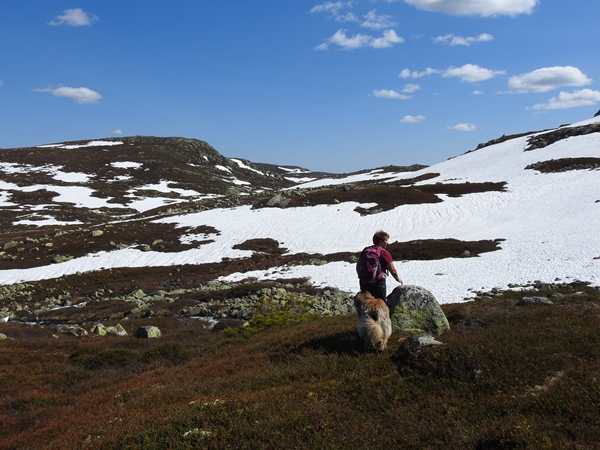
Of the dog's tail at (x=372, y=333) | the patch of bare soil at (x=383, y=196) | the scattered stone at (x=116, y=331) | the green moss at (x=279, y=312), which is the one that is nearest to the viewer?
the dog's tail at (x=372, y=333)

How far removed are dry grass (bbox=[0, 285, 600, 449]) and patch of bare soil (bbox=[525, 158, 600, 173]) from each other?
52.2 metres

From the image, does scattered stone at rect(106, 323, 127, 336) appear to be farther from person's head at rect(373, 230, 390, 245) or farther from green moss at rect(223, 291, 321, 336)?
person's head at rect(373, 230, 390, 245)

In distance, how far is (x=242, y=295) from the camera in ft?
89.9

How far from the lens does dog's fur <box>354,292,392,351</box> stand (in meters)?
9.83

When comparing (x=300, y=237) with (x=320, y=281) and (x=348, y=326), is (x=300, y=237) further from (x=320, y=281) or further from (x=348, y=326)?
(x=348, y=326)

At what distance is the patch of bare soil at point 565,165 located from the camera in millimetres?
53219

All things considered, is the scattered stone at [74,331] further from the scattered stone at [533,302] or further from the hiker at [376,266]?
the scattered stone at [533,302]

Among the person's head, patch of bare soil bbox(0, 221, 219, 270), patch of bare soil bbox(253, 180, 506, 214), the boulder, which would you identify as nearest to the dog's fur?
the person's head

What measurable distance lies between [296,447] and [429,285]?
20.6m

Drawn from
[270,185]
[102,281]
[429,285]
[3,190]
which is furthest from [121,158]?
[429,285]

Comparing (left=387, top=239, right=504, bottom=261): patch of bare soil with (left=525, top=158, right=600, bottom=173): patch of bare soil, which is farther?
(left=525, top=158, right=600, bottom=173): patch of bare soil

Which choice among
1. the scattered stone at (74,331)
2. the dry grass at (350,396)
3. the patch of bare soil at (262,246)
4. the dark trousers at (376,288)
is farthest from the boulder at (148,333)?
the patch of bare soil at (262,246)

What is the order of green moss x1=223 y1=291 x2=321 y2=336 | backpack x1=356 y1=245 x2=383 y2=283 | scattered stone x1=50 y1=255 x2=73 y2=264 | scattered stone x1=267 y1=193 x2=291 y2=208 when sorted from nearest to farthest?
backpack x1=356 y1=245 x2=383 y2=283
green moss x1=223 y1=291 x2=321 y2=336
scattered stone x1=50 y1=255 x2=73 y2=264
scattered stone x1=267 y1=193 x2=291 y2=208

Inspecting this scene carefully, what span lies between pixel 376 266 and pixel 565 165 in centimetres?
5894
